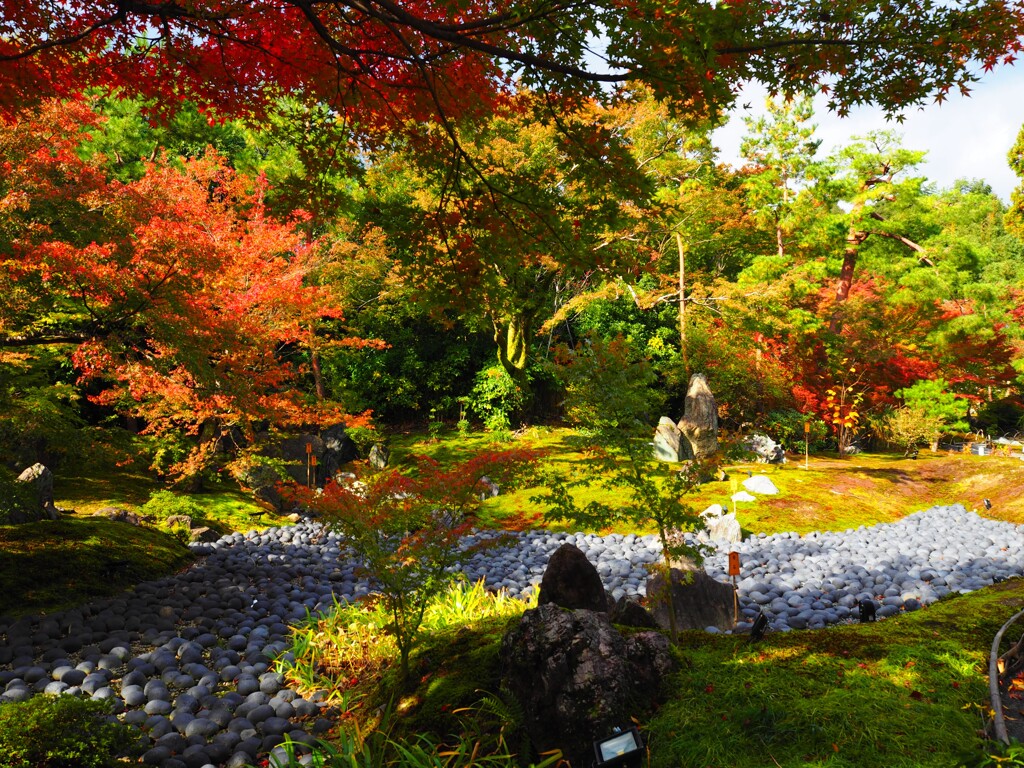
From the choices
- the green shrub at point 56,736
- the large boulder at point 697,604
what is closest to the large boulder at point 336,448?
the large boulder at point 697,604

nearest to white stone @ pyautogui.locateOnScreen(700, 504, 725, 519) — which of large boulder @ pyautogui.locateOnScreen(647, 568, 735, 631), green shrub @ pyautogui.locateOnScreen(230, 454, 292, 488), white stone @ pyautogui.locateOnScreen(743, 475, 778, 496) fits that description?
white stone @ pyautogui.locateOnScreen(743, 475, 778, 496)

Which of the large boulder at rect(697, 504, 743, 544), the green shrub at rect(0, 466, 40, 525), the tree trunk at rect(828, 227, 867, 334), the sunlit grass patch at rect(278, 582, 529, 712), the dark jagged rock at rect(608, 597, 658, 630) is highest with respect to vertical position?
the tree trunk at rect(828, 227, 867, 334)

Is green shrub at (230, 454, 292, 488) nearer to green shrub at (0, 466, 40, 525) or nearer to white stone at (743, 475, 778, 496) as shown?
green shrub at (0, 466, 40, 525)

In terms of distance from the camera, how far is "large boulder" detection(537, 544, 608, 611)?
3.71 m

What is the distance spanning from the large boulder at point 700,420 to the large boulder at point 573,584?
30.1 feet

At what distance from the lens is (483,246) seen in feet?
12.0

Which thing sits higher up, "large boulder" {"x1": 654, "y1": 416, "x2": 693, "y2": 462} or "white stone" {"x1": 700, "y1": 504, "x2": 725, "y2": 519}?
"large boulder" {"x1": 654, "y1": 416, "x2": 693, "y2": 462}

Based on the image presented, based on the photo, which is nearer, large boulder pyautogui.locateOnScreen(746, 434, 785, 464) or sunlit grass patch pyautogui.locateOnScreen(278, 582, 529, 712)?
sunlit grass patch pyautogui.locateOnScreen(278, 582, 529, 712)

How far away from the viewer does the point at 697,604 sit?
4.77 m

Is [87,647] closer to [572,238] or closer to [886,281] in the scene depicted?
[572,238]

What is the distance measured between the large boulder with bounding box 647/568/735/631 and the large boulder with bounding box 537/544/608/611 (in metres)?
1.05

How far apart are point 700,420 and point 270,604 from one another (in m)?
9.76

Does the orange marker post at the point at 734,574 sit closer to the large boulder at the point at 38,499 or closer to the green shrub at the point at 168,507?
the large boulder at the point at 38,499

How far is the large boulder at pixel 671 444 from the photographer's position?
12.7 m
